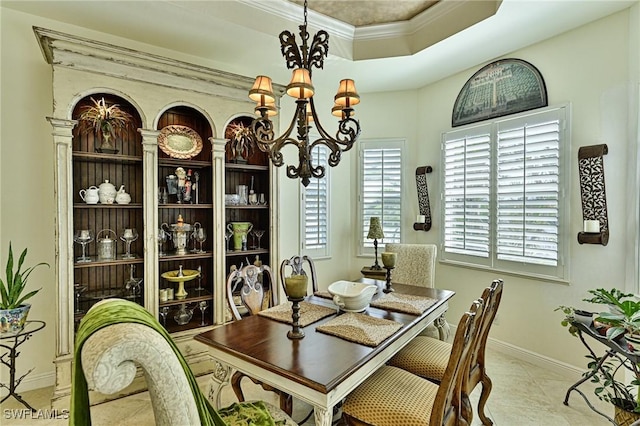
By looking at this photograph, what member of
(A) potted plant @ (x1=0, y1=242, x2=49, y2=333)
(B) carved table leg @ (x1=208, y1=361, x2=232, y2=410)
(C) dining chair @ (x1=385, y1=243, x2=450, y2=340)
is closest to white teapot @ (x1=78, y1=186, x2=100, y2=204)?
(A) potted plant @ (x1=0, y1=242, x2=49, y2=333)

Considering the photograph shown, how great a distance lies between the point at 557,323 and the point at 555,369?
1.33 ft

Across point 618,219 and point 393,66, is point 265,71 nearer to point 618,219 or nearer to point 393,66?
point 393,66

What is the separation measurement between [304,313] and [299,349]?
19.4 inches

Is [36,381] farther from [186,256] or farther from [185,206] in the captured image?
[185,206]

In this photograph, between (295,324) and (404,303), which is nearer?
(295,324)

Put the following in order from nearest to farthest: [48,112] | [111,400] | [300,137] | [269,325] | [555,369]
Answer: [269,325]
[300,137]
[111,400]
[48,112]
[555,369]

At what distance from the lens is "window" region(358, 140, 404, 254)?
4215 millimetres

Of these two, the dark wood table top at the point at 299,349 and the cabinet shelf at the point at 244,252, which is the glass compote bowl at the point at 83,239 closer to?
the cabinet shelf at the point at 244,252

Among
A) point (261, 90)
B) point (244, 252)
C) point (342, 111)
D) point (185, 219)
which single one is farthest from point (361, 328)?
point (185, 219)

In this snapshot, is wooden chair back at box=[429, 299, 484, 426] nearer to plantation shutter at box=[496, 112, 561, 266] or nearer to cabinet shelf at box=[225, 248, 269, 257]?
plantation shutter at box=[496, 112, 561, 266]

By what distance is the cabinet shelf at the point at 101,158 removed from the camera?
2561mm

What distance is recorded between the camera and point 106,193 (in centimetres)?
269

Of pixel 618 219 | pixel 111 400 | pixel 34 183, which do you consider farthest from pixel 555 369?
pixel 34 183

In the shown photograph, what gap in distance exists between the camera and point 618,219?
2568 millimetres
